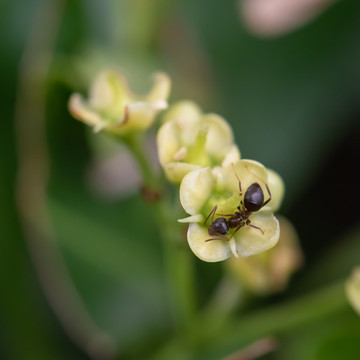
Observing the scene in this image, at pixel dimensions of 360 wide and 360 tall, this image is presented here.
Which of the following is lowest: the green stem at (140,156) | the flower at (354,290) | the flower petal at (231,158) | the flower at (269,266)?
the flower at (269,266)

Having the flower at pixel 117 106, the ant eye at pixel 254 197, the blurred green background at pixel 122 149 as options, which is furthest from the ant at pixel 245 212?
the blurred green background at pixel 122 149

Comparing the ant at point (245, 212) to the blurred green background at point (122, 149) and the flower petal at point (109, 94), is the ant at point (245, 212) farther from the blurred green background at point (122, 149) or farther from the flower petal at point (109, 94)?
the blurred green background at point (122, 149)

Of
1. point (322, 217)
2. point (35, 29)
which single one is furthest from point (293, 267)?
point (35, 29)

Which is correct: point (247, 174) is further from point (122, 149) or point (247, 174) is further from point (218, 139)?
point (122, 149)

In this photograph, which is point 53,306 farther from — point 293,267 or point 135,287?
point 293,267

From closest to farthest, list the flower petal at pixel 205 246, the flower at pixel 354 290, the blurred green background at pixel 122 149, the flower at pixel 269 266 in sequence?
1. the flower petal at pixel 205 246
2. the flower at pixel 354 290
3. the flower at pixel 269 266
4. the blurred green background at pixel 122 149

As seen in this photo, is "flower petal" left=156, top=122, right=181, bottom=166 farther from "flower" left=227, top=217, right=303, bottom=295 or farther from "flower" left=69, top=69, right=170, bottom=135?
"flower" left=227, top=217, right=303, bottom=295

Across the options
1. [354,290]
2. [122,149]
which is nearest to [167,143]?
[354,290]
